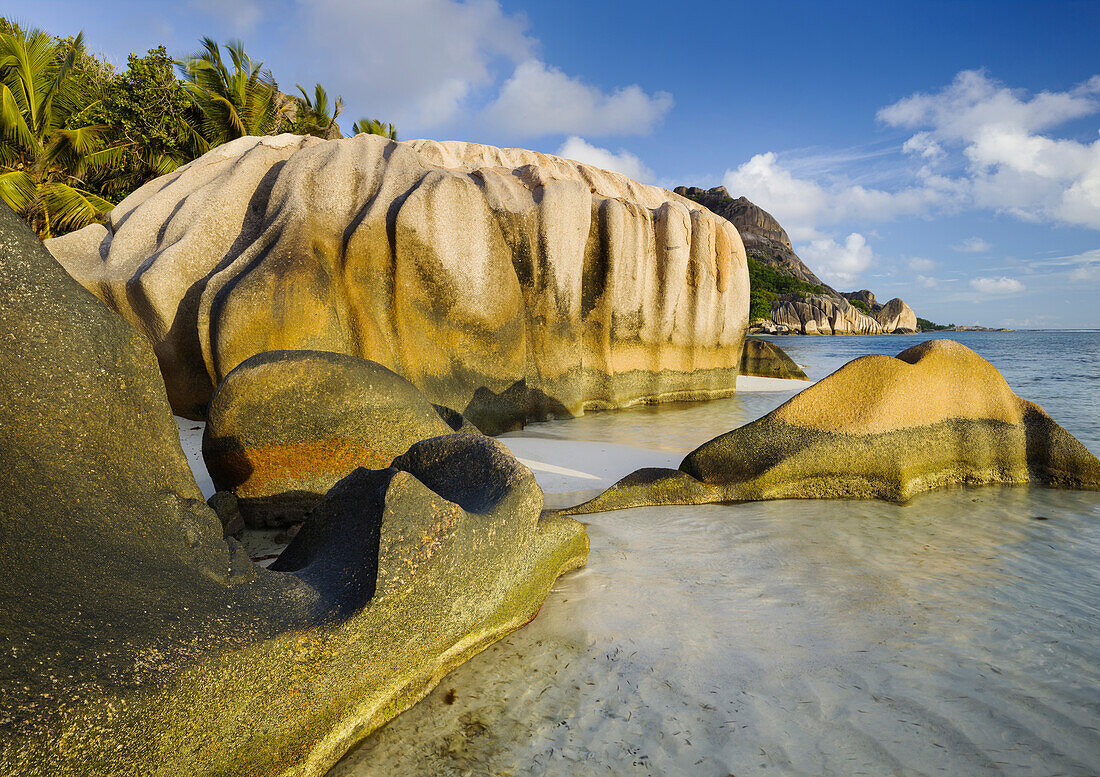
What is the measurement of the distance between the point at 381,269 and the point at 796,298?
5698cm

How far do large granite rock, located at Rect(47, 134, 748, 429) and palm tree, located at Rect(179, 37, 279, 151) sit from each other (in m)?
12.5

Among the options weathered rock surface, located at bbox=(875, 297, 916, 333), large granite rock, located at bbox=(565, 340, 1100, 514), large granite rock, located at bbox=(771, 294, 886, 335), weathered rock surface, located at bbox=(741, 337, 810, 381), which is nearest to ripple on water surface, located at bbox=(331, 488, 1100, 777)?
large granite rock, located at bbox=(565, 340, 1100, 514)

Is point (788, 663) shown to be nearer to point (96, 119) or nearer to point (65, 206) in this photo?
point (65, 206)

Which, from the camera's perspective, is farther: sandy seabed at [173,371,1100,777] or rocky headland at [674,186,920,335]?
rocky headland at [674,186,920,335]

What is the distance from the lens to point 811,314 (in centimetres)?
5438

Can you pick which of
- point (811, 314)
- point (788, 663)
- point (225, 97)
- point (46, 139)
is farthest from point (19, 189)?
point (811, 314)

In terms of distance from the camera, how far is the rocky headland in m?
54.4

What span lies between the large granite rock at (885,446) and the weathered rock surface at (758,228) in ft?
218

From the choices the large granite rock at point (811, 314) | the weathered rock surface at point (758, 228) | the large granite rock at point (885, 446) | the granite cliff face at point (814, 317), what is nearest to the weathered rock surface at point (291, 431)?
the large granite rock at point (885, 446)

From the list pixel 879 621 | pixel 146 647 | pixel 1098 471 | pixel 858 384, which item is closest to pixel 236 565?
pixel 146 647

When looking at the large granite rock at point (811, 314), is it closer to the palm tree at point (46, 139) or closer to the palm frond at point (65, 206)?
the palm tree at point (46, 139)

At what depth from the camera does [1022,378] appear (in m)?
14.5

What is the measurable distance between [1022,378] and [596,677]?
56.8ft

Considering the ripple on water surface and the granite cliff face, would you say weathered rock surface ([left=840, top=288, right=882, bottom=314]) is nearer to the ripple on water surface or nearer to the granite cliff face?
the granite cliff face
